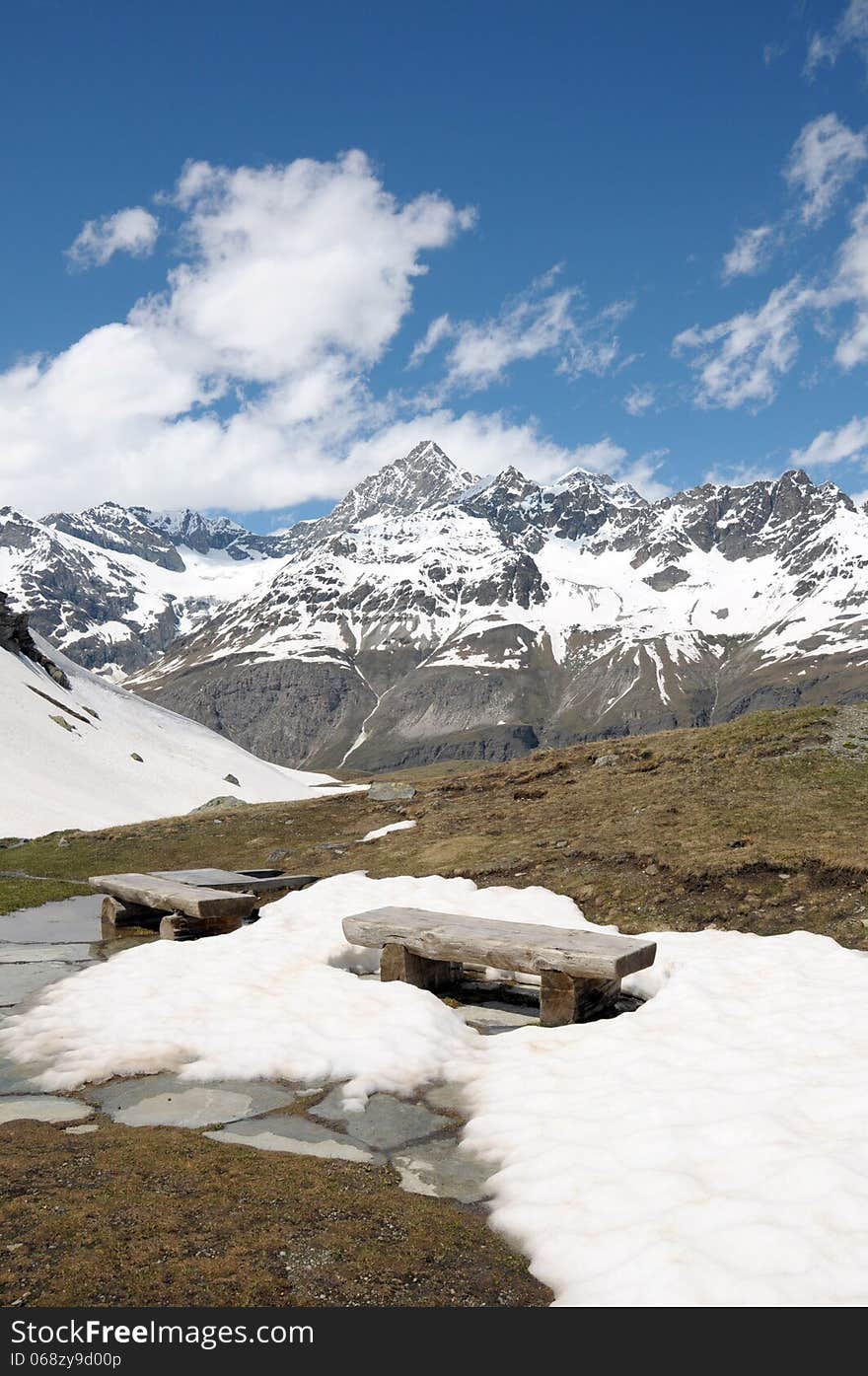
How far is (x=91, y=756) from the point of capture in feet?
195

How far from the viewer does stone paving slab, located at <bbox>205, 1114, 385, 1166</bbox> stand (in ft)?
26.0

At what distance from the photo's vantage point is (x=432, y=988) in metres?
13.8

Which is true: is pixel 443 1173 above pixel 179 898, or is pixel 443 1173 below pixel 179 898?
below

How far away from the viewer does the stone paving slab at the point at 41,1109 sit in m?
8.56

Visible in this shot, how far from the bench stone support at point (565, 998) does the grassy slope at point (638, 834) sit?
431 centimetres

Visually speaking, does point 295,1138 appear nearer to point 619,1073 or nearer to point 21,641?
point 619,1073

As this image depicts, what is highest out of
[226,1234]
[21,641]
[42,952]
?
[21,641]

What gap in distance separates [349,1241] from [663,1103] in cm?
370

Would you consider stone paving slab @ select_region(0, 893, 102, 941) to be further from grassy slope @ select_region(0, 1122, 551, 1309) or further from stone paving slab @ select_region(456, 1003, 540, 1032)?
grassy slope @ select_region(0, 1122, 551, 1309)

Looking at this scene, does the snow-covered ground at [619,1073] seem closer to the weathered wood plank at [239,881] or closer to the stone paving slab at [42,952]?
the stone paving slab at [42,952]

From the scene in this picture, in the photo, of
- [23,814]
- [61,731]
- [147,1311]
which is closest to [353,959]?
[147,1311]

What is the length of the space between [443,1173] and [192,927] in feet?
37.6

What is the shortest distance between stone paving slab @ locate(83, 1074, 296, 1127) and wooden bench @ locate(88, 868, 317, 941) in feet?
24.8

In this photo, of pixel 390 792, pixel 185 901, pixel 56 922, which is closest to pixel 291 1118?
pixel 185 901
